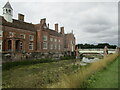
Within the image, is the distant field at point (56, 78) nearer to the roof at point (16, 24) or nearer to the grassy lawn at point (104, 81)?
the grassy lawn at point (104, 81)

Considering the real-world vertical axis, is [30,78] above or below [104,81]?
below

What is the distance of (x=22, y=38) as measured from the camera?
27812 millimetres

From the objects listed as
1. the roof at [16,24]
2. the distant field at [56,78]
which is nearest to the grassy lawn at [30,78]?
the distant field at [56,78]

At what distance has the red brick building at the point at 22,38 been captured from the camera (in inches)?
986

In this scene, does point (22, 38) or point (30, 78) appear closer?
point (30, 78)

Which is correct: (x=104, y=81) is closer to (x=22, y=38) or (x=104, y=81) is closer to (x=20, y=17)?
(x=22, y=38)

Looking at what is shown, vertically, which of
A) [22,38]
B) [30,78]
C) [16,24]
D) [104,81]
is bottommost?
[30,78]

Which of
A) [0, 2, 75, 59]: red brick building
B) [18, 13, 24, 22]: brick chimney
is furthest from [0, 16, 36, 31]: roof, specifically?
[18, 13, 24, 22]: brick chimney

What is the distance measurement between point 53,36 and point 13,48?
1872cm

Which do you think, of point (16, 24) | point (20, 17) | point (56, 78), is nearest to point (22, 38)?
point (16, 24)

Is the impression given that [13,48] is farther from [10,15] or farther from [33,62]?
[10,15]

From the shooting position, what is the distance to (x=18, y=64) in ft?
67.1

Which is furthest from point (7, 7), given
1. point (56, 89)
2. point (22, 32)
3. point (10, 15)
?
point (56, 89)

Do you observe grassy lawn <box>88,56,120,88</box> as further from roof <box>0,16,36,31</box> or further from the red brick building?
roof <box>0,16,36,31</box>
